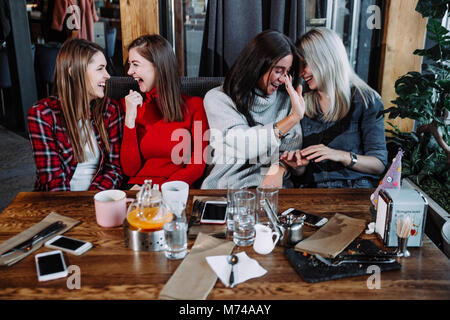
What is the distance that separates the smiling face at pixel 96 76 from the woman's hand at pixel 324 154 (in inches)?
39.8

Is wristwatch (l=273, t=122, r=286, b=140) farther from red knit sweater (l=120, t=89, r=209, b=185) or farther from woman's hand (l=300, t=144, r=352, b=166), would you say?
red knit sweater (l=120, t=89, r=209, b=185)

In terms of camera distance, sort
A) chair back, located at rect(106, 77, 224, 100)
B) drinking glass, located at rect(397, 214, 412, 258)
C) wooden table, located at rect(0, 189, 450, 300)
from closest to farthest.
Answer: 1. wooden table, located at rect(0, 189, 450, 300)
2. drinking glass, located at rect(397, 214, 412, 258)
3. chair back, located at rect(106, 77, 224, 100)

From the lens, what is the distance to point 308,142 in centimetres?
218

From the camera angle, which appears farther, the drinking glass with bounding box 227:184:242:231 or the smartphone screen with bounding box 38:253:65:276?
the drinking glass with bounding box 227:184:242:231

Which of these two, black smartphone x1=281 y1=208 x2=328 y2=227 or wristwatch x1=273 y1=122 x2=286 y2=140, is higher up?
wristwatch x1=273 y1=122 x2=286 y2=140

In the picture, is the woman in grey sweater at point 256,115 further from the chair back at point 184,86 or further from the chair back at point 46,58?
the chair back at point 46,58

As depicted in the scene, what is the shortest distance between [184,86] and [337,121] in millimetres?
891

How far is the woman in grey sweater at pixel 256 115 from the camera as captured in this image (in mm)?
2016

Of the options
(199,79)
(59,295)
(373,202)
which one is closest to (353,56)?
(199,79)

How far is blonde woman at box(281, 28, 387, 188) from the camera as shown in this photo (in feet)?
6.71

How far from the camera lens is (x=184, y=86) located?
2424mm

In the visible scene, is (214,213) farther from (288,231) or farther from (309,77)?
(309,77)

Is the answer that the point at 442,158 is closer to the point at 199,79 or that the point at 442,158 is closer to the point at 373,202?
the point at 373,202

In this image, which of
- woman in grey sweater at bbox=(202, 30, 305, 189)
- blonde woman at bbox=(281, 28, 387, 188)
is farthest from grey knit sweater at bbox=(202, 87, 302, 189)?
blonde woman at bbox=(281, 28, 387, 188)
